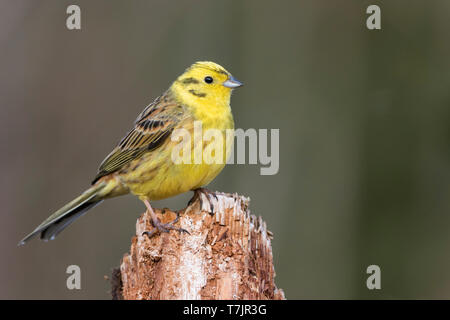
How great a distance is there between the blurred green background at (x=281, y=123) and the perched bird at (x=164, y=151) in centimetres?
255

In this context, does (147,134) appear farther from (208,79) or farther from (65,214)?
(65,214)

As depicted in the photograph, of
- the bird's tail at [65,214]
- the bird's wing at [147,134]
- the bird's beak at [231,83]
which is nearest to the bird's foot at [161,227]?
the bird's wing at [147,134]

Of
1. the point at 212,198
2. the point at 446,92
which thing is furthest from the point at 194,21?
the point at 212,198

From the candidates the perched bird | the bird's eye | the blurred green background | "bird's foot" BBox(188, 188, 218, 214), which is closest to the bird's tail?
the perched bird

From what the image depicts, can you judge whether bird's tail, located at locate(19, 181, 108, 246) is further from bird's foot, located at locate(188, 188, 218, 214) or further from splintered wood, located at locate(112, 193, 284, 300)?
splintered wood, located at locate(112, 193, 284, 300)

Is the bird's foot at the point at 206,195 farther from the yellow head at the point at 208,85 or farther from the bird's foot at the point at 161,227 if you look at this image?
the yellow head at the point at 208,85

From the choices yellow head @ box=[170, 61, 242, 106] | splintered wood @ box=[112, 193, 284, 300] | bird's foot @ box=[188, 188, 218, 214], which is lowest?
splintered wood @ box=[112, 193, 284, 300]

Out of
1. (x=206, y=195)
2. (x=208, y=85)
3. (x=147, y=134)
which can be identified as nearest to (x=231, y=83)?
(x=208, y=85)

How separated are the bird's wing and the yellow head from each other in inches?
5.7

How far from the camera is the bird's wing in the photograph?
539cm

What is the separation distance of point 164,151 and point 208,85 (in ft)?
2.35

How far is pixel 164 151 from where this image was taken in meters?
5.25

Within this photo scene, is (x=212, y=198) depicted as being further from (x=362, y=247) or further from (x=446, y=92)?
(x=446, y=92)

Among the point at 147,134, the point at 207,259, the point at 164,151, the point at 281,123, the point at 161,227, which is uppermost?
the point at 281,123
